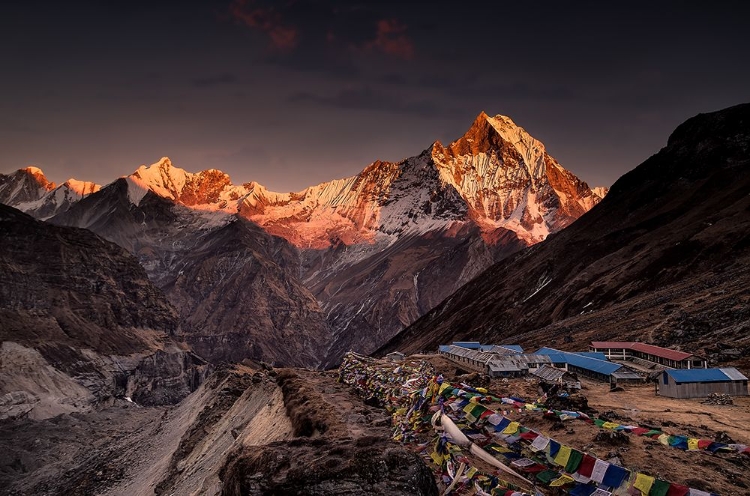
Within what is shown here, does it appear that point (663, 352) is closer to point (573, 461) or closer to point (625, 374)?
point (625, 374)

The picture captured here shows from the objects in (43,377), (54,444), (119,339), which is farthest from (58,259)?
(54,444)

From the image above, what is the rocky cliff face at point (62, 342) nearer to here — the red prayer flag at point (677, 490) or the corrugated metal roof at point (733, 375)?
the corrugated metal roof at point (733, 375)

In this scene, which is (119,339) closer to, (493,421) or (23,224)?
(23,224)

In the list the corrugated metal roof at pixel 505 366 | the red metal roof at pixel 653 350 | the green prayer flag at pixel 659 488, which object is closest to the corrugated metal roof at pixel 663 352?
the red metal roof at pixel 653 350

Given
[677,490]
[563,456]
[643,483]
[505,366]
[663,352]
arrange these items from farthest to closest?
[505,366] < [663,352] < [563,456] < [643,483] < [677,490]

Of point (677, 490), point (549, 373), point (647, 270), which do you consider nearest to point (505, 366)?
point (549, 373)

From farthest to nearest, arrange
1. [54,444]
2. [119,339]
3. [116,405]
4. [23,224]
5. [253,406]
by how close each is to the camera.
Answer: [23,224]
[119,339]
[116,405]
[54,444]
[253,406]
